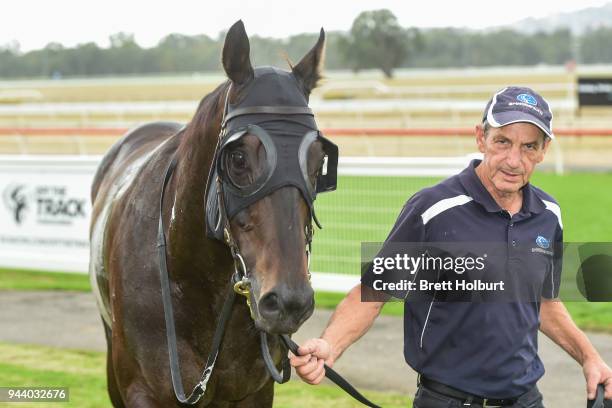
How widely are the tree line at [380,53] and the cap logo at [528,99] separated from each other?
23296 mm

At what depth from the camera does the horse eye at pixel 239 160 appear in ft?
8.18

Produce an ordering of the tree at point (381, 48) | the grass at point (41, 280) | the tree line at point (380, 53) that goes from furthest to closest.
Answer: the tree at point (381, 48), the tree line at point (380, 53), the grass at point (41, 280)

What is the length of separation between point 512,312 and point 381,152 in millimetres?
16662

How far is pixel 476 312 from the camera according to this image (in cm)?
281

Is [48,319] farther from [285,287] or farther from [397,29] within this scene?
[397,29]

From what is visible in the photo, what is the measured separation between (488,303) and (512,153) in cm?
48

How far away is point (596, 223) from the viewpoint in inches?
426

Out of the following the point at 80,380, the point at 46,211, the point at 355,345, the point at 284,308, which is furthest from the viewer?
the point at 46,211

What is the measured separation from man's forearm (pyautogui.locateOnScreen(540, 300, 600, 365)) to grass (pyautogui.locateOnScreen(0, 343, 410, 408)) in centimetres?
219

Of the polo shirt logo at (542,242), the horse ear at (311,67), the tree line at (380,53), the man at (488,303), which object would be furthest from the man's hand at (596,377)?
the tree line at (380,53)

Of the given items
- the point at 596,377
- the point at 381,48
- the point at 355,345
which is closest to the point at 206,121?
the point at 596,377

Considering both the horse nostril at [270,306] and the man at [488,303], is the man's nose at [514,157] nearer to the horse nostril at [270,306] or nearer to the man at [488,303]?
the man at [488,303]

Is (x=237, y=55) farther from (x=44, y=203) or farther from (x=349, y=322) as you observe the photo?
(x=44, y=203)

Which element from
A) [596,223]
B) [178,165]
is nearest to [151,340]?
[178,165]
